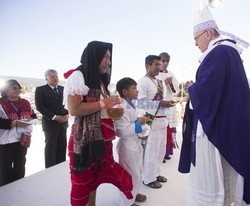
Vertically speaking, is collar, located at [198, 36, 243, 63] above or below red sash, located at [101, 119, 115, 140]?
above

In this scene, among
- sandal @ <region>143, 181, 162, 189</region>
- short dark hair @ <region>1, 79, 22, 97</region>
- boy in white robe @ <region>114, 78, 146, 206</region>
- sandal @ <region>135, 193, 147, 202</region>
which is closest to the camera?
boy in white robe @ <region>114, 78, 146, 206</region>

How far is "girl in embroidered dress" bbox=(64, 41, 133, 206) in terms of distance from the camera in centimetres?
133

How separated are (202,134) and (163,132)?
118 centimetres

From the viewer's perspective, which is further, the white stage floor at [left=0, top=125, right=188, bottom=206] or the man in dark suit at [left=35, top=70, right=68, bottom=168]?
the man in dark suit at [left=35, top=70, right=68, bottom=168]

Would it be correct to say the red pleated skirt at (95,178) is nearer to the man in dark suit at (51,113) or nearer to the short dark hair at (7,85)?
the short dark hair at (7,85)

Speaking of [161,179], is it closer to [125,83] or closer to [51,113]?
[125,83]

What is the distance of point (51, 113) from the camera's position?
2.98 meters

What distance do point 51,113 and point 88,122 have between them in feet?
5.99

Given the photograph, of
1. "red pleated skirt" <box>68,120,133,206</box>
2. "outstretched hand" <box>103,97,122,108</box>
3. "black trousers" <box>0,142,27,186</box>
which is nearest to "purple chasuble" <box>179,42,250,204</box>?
"outstretched hand" <box>103,97,122,108</box>

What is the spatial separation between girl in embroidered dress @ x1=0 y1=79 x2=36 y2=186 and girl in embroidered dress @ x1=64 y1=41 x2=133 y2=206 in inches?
55.5

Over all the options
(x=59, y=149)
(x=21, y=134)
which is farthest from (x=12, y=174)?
(x=59, y=149)

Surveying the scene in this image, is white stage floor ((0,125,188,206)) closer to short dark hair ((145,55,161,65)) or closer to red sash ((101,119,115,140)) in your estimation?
red sash ((101,119,115,140))

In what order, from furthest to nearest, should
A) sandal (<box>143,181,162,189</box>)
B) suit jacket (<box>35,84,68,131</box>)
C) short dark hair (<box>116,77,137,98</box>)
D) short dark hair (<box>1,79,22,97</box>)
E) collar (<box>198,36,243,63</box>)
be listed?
suit jacket (<box>35,84,68,131</box>) < short dark hair (<box>1,79,22,97</box>) < sandal (<box>143,181,162,189</box>) < short dark hair (<box>116,77,137,98</box>) < collar (<box>198,36,243,63</box>)

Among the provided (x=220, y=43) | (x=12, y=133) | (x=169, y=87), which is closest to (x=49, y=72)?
(x=12, y=133)
